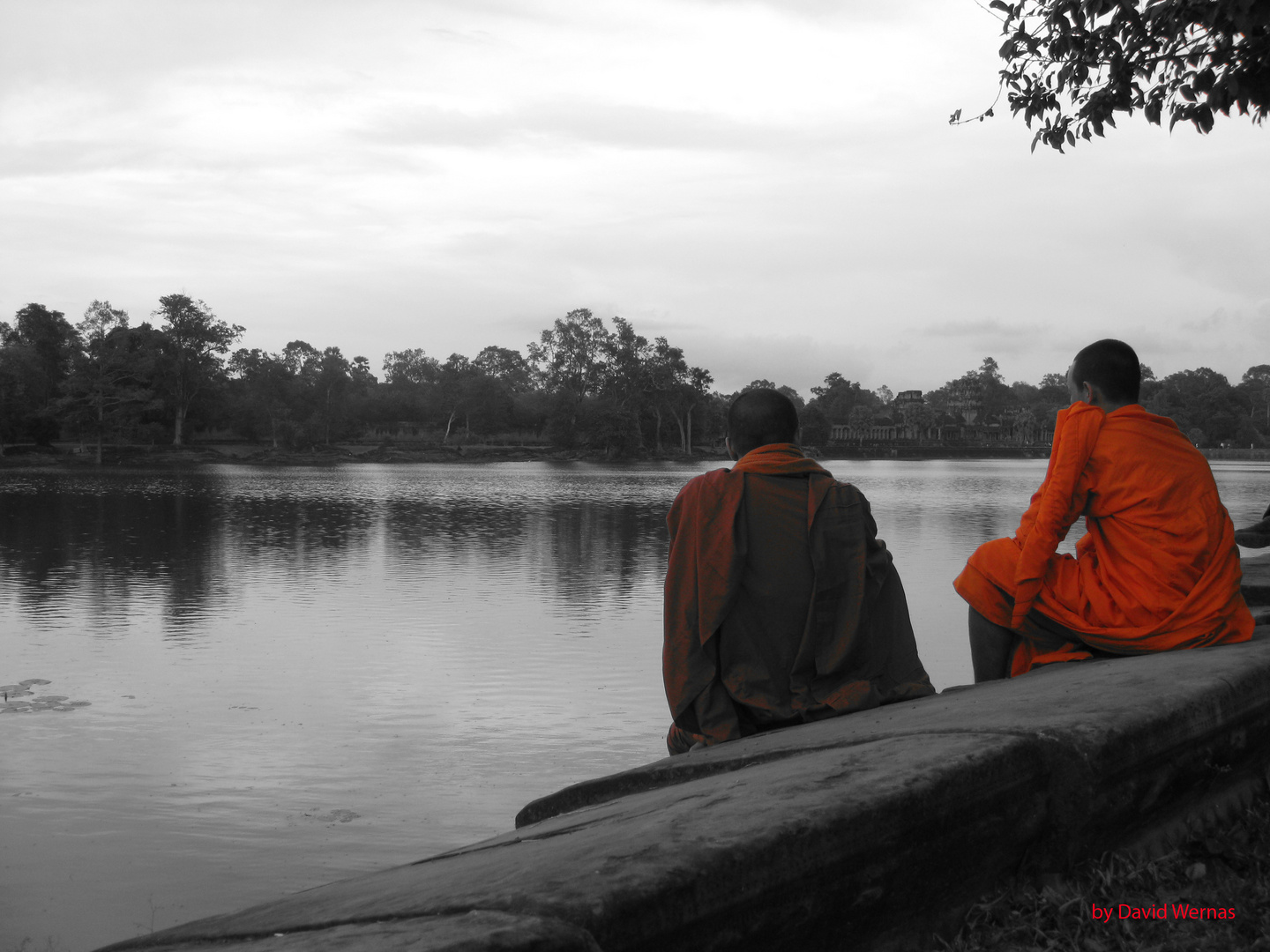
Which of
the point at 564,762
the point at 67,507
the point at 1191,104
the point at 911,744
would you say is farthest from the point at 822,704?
the point at 67,507

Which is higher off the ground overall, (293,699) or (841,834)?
(841,834)

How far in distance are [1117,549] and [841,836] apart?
2174 millimetres

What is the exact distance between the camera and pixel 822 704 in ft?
11.0

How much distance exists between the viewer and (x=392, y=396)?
90000 millimetres

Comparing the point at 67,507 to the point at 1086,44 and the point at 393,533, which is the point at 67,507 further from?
the point at 1086,44

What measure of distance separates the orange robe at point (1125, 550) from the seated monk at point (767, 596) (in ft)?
1.65

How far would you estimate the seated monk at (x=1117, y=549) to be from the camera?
3371 mm

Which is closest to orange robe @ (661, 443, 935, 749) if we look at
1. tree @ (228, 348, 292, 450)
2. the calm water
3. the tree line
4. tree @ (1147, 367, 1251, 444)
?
the calm water

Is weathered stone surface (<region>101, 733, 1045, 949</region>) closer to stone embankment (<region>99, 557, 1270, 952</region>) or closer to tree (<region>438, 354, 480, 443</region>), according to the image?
stone embankment (<region>99, 557, 1270, 952</region>)

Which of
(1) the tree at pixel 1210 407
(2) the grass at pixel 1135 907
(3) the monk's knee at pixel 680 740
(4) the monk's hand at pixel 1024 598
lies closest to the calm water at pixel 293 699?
(3) the monk's knee at pixel 680 740

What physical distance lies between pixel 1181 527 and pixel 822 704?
127cm

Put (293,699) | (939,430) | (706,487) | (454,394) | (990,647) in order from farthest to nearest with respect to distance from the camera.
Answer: (939,430) → (454,394) → (293,699) → (990,647) → (706,487)

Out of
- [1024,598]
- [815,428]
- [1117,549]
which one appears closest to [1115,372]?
[1117,549]

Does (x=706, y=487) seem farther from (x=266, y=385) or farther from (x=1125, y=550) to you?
(x=266, y=385)
